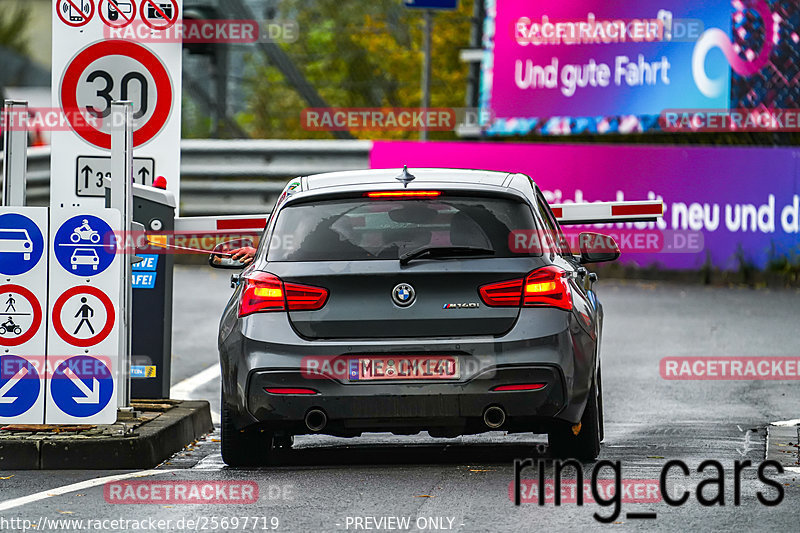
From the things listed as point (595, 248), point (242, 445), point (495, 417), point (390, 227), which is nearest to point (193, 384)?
point (595, 248)

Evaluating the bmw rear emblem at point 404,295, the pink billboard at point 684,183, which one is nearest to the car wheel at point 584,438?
the bmw rear emblem at point 404,295

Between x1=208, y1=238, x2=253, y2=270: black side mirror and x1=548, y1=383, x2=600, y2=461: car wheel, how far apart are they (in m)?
1.98

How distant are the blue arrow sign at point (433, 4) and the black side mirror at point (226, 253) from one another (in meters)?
13.5

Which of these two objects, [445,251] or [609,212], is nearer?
[445,251]

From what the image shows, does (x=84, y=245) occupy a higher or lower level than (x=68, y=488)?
higher

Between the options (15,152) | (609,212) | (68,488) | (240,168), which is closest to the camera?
(68,488)

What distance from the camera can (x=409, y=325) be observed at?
351 inches

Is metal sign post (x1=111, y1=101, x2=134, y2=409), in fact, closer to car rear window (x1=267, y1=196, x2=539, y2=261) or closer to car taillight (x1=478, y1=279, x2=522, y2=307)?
car rear window (x1=267, y1=196, x2=539, y2=261)

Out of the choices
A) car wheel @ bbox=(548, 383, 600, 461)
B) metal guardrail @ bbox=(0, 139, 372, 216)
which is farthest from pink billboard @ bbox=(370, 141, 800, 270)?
car wheel @ bbox=(548, 383, 600, 461)

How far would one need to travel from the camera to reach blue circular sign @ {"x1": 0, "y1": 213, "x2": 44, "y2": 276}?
991 cm

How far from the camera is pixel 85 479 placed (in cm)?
917

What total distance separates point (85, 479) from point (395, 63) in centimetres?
3419

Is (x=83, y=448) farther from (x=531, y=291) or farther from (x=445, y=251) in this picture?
(x=531, y=291)

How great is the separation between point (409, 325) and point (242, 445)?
121cm
